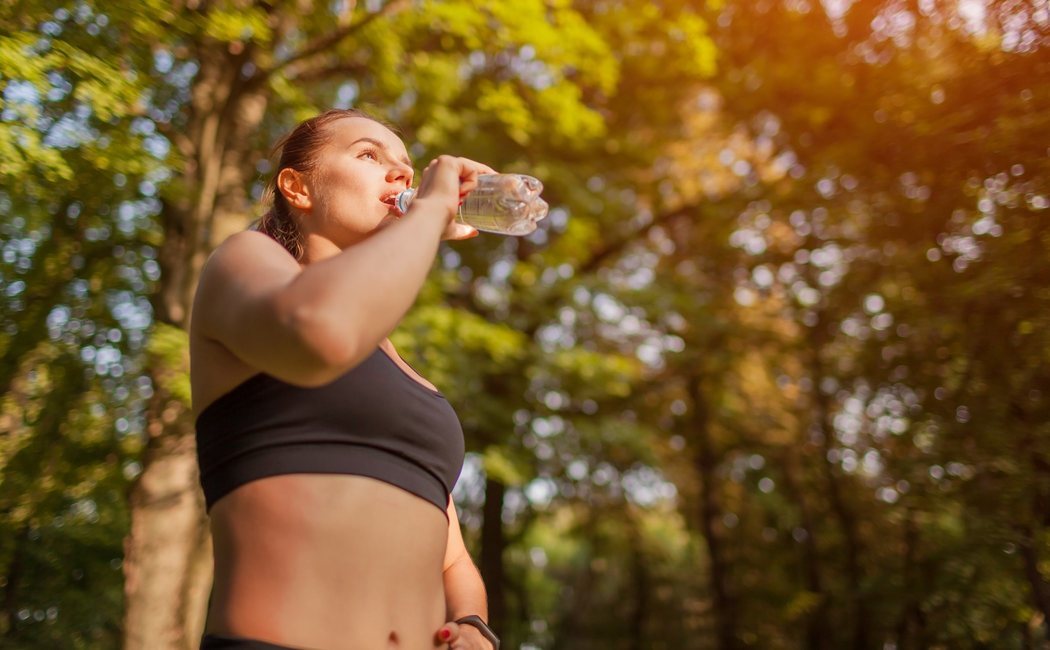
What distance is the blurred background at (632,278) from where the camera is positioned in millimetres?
5609

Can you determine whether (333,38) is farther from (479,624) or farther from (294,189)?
(479,624)

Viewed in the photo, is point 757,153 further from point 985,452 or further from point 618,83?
point 985,452

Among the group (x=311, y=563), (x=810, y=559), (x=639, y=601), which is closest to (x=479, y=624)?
(x=311, y=563)

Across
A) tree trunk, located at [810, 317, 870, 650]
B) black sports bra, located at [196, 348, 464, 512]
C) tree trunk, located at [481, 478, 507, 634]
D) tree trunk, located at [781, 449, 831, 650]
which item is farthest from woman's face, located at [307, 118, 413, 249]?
tree trunk, located at [781, 449, 831, 650]

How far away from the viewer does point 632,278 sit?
494 inches

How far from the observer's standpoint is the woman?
1218 mm

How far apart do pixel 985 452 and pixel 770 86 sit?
5.93 m

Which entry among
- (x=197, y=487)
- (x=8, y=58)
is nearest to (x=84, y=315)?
(x=197, y=487)

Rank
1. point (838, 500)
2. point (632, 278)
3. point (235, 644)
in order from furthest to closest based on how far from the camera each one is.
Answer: point (632, 278) → point (838, 500) → point (235, 644)

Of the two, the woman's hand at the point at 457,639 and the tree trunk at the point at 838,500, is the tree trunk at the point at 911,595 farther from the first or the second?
the woman's hand at the point at 457,639

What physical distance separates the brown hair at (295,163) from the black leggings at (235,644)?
2.38 ft

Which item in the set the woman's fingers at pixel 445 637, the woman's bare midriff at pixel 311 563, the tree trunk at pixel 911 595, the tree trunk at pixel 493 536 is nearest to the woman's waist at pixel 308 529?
the woman's bare midriff at pixel 311 563

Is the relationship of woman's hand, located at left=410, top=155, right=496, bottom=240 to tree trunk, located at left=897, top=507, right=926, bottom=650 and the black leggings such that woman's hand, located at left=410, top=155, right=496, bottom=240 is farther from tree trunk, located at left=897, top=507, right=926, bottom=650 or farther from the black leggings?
tree trunk, located at left=897, top=507, right=926, bottom=650

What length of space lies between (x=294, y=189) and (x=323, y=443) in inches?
24.3
